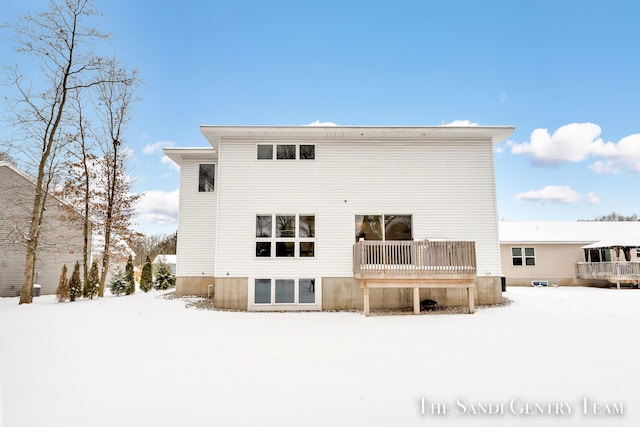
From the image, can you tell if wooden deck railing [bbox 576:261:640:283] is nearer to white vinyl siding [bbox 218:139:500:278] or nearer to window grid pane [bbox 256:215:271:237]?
white vinyl siding [bbox 218:139:500:278]

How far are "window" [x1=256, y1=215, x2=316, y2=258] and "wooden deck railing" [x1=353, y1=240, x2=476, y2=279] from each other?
6.36ft

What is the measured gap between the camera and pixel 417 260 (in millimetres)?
9727

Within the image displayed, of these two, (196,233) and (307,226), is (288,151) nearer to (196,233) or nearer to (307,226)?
(307,226)

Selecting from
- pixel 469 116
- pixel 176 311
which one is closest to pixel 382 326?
pixel 176 311

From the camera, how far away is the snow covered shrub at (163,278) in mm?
18375

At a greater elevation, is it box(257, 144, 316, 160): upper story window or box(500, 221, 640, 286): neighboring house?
box(257, 144, 316, 160): upper story window

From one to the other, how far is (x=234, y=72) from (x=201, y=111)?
7.43 feet

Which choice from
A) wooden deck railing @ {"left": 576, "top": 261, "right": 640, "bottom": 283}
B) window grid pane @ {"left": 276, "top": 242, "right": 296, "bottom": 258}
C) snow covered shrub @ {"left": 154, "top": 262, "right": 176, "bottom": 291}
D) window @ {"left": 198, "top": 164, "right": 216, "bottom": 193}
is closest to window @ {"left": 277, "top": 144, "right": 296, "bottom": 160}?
window grid pane @ {"left": 276, "top": 242, "right": 296, "bottom": 258}

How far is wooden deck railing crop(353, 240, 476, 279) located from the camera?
31.8ft

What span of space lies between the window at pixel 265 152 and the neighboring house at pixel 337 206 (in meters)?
0.03

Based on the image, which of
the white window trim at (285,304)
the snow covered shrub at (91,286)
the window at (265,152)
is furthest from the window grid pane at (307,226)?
the snow covered shrub at (91,286)

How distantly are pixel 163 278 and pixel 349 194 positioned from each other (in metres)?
12.5

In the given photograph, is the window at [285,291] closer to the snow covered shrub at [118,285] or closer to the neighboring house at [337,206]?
the neighboring house at [337,206]

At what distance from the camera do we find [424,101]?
16.1m
